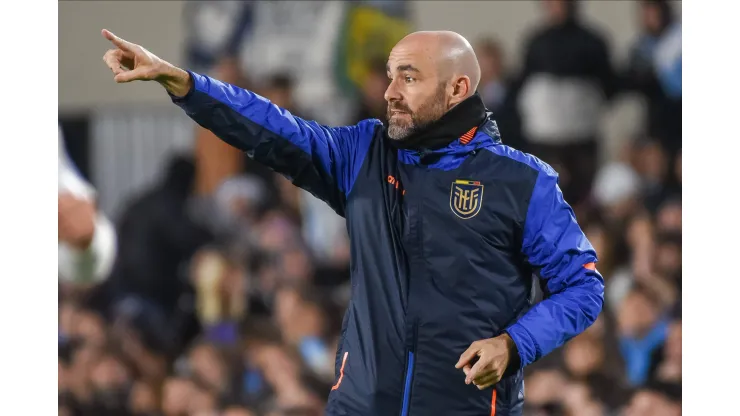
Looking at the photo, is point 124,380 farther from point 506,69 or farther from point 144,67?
point 144,67

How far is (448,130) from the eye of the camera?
3207mm

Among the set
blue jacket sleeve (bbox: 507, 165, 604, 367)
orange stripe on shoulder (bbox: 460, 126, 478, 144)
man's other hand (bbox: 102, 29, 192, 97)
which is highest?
man's other hand (bbox: 102, 29, 192, 97)

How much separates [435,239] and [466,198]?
14 centimetres

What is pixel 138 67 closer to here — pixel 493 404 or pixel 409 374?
pixel 409 374

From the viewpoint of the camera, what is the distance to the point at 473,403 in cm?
315

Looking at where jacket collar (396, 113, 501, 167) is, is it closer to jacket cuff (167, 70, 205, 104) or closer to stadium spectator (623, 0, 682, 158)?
jacket cuff (167, 70, 205, 104)

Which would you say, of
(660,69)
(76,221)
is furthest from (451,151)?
(660,69)

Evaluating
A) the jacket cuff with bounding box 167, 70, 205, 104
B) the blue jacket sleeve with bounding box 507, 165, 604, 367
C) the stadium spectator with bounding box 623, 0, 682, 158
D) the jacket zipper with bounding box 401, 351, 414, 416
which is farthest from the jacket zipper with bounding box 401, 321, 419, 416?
the stadium spectator with bounding box 623, 0, 682, 158

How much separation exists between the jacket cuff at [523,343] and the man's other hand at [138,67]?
3.46 ft

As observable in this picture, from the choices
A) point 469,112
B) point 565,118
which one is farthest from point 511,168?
point 565,118

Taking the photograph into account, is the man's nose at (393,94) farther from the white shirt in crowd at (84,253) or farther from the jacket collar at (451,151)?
the white shirt in crowd at (84,253)

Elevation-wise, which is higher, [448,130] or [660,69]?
[660,69]

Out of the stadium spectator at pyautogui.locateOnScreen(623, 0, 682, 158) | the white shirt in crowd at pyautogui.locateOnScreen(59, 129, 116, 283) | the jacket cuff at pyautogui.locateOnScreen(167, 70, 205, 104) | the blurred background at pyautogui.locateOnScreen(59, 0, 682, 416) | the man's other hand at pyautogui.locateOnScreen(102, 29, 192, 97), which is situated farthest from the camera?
the stadium spectator at pyautogui.locateOnScreen(623, 0, 682, 158)

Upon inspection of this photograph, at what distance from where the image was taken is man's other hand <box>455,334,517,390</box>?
118 inches
